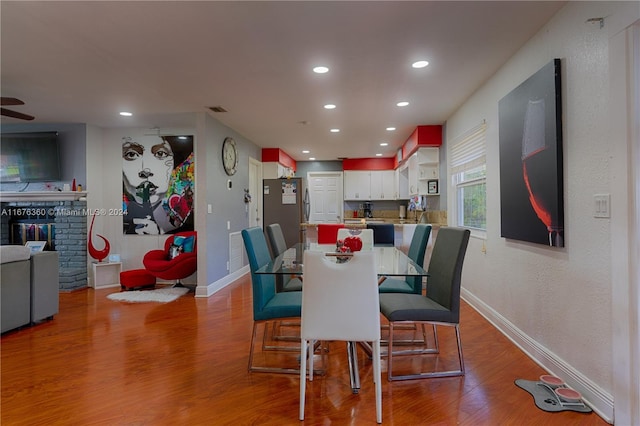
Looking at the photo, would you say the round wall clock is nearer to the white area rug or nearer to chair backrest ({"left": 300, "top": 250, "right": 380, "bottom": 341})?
the white area rug

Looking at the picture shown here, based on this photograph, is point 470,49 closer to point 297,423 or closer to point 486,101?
point 486,101

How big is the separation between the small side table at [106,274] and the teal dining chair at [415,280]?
445cm

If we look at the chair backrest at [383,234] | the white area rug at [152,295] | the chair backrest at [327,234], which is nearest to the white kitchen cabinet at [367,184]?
the chair backrest at [383,234]

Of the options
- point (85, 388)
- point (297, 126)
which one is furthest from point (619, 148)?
point (297, 126)

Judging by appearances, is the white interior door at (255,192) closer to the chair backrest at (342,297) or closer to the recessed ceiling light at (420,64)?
the recessed ceiling light at (420,64)

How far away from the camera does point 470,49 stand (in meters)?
2.89

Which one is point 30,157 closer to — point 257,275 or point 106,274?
point 106,274

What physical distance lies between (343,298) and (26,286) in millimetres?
3405

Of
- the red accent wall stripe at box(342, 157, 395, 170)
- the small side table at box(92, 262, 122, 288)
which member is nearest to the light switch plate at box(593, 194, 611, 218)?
the small side table at box(92, 262, 122, 288)

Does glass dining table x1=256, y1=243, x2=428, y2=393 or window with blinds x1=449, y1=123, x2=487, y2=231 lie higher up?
window with blinds x1=449, y1=123, x2=487, y2=231

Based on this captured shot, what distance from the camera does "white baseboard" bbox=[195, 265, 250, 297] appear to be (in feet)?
15.6

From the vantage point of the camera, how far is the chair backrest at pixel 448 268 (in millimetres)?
2350

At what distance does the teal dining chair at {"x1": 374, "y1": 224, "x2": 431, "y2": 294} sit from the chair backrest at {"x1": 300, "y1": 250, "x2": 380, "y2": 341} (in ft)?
3.52

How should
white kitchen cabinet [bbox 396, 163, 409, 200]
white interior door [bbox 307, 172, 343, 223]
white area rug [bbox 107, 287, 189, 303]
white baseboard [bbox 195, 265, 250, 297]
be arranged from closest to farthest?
white area rug [bbox 107, 287, 189, 303], white baseboard [bbox 195, 265, 250, 297], white kitchen cabinet [bbox 396, 163, 409, 200], white interior door [bbox 307, 172, 343, 223]
